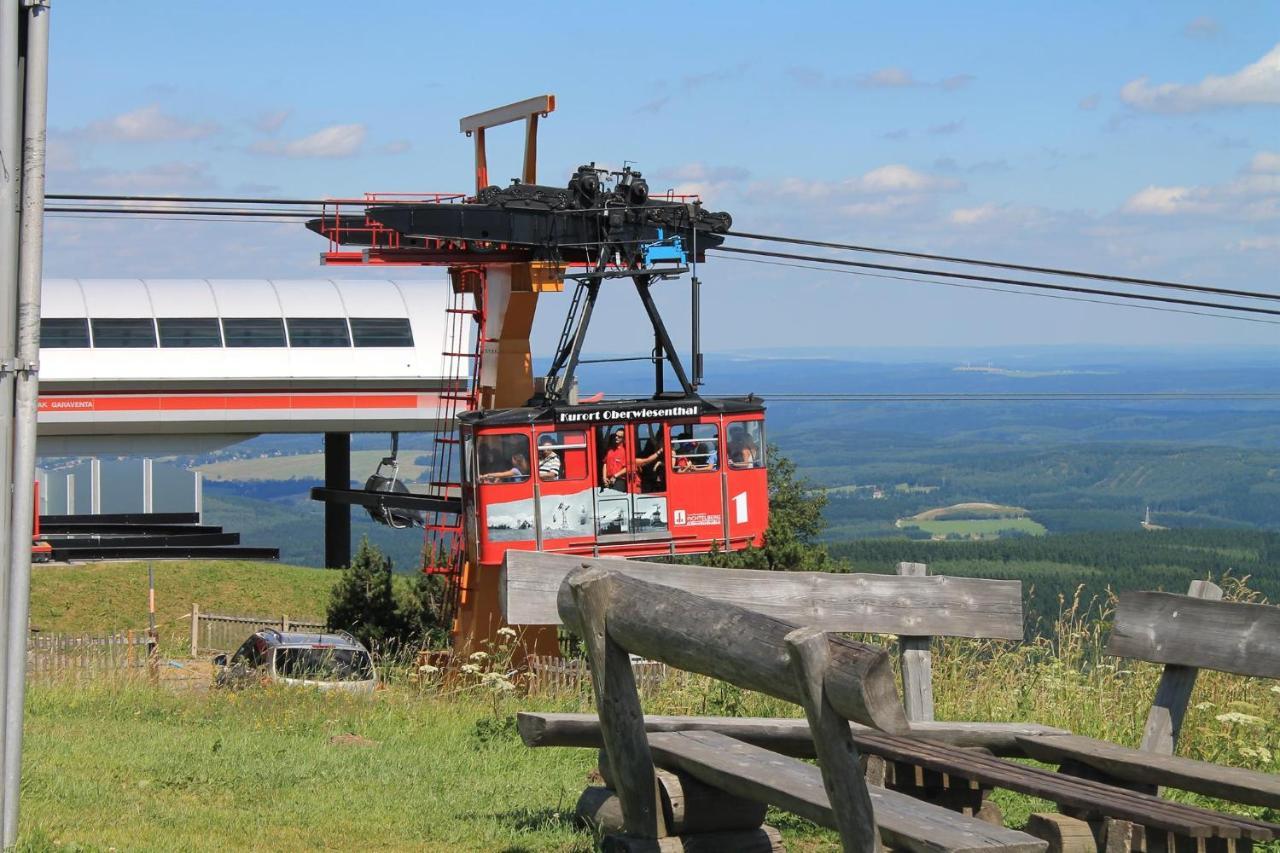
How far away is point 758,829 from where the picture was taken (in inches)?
223

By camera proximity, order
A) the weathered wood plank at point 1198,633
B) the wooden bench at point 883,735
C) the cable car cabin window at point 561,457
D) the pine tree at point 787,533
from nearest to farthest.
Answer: the wooden bench at point 883,735 → the weathered wood plank at point 1198,633 → the cable car cabin window at point 561,457 → the pine tree at point 787,533

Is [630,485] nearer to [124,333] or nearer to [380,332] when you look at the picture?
[380,332]

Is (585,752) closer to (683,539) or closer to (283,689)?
(283,689)

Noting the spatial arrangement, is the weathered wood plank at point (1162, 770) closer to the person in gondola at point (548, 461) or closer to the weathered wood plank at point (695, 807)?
the weathered wood plank at point (695, 807)

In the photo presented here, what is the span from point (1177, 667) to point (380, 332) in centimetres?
4033

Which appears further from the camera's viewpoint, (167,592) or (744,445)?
(167,592)

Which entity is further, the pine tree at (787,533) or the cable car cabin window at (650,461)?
the pine tree at (787,533)

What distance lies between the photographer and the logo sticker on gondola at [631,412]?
789 inches

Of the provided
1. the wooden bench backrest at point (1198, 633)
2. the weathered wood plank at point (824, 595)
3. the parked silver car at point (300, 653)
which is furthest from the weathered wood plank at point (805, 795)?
the parked silver car at point (300, 653)

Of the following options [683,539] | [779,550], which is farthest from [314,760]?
[779,550]

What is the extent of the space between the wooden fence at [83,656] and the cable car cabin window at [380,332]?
71.4 ft

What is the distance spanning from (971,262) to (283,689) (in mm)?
14510

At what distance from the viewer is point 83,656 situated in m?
17.6

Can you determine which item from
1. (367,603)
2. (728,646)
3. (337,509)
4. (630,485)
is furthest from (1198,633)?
(337,509)
